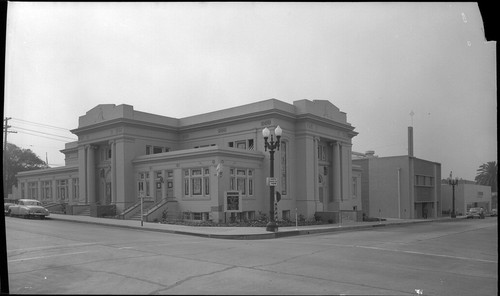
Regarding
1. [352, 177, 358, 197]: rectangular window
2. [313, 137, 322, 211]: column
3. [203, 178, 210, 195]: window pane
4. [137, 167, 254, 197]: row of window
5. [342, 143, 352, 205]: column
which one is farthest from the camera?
[352, 177, 358, 197]: rectangular window

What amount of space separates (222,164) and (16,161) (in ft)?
75.5

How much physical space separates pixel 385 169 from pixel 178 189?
93.2ft

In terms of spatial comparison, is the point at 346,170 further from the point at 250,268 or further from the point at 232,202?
the point at 250,268

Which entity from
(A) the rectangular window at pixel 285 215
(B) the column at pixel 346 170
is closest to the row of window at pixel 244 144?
(A) the rectangular window at pixel 285 215

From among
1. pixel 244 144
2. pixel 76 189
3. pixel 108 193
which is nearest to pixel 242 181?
pixel 244 144

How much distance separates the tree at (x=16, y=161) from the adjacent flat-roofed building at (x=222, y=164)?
2030 centimetres

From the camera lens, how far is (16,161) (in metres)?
4.28

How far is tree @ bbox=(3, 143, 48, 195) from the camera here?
12.8 feet

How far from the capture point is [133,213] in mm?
28422

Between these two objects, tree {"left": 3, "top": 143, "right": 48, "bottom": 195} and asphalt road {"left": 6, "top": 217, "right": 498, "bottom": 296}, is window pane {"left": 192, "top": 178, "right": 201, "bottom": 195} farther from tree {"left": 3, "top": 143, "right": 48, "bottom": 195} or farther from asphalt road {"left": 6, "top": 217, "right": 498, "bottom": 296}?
tree {"left": 3, "top": 143, "right": 48, "bottom": 195}

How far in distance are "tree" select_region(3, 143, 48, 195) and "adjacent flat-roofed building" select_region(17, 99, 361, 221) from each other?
20.3m

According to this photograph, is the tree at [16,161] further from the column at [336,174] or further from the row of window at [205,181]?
the column at [336,174]

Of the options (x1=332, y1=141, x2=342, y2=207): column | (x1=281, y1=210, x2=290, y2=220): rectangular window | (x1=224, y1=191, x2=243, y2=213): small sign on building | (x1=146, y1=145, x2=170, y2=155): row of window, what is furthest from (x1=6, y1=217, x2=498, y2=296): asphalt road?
(x1=332, y1=141, x2=342, y2=207): column

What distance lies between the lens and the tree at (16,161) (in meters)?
3.90
